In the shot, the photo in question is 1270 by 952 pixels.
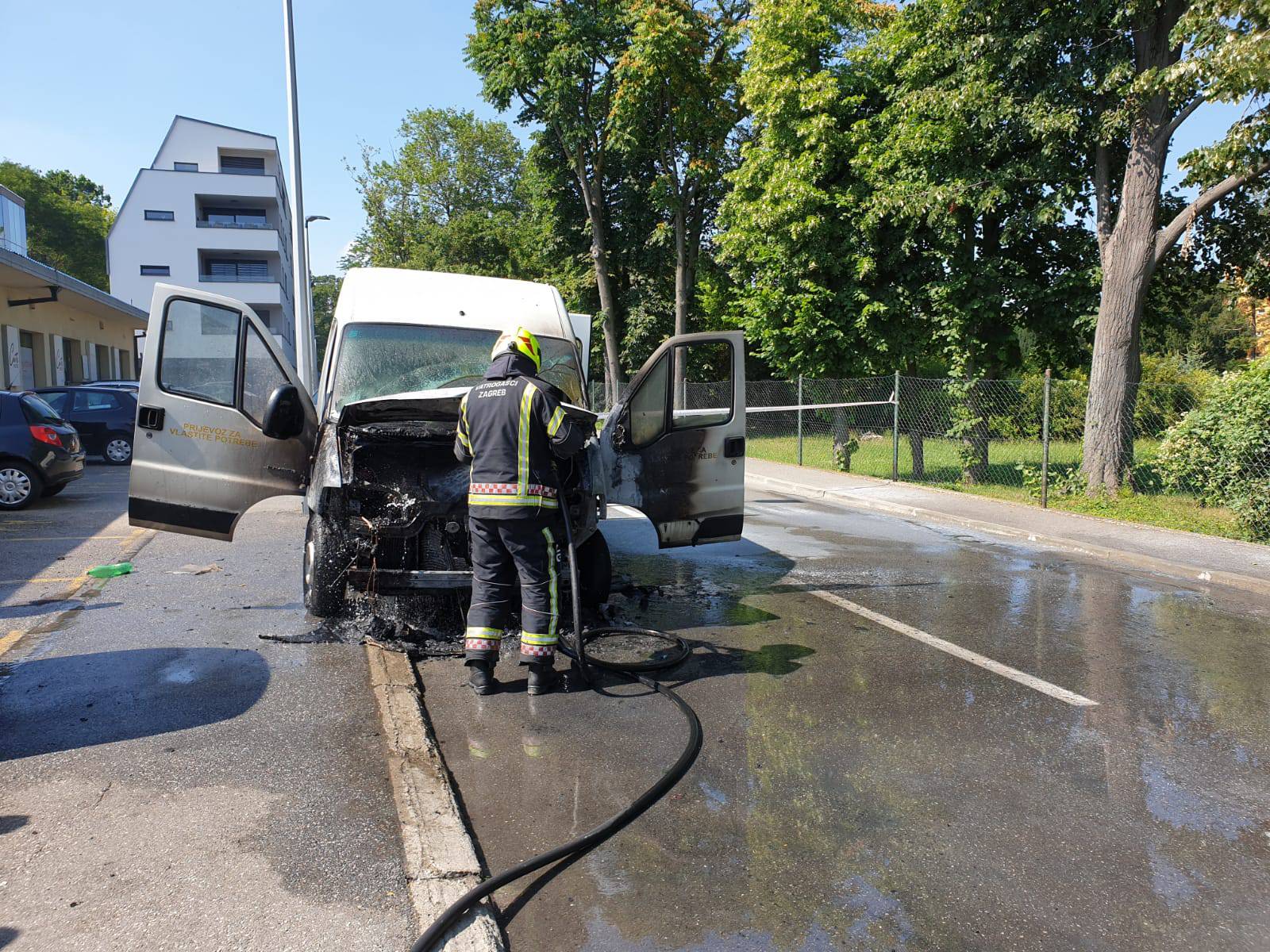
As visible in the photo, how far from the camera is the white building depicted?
53.2 meters

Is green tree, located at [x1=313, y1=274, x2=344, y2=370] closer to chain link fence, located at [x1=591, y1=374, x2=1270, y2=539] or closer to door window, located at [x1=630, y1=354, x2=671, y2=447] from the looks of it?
chain link fence, located at [x1=591, y1=374, x2=1270, y2=539]

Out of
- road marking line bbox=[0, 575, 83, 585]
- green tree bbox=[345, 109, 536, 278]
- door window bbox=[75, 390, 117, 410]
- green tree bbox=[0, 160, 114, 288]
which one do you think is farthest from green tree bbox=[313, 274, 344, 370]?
road marking line bbox=[0, 575, 83, 585]

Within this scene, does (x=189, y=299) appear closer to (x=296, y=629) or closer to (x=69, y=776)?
(x=296, y=629)

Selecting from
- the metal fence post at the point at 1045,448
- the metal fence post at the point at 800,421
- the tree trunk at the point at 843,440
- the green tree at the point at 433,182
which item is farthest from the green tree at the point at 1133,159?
the green tree at the point at 433,182

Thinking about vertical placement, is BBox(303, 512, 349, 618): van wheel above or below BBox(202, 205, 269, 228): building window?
below

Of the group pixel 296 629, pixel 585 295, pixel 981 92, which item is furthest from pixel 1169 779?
pixel 585 295

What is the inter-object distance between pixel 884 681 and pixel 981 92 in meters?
11.1

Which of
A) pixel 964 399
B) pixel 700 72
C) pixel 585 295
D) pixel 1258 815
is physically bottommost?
pixel 1258 815

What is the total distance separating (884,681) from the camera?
5215 mm

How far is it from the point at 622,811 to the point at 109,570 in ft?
20.7

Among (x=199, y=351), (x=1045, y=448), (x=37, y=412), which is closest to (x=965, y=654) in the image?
(x=199, y=351)

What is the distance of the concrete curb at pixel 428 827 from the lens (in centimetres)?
276

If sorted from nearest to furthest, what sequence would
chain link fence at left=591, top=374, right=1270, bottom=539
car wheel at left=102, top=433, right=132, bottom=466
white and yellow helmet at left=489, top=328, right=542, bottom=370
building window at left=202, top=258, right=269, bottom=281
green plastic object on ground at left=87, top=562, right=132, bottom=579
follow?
white and yellow helmet at left=489, top=328, right=542, bottom=370 < green plastic object on ground at left=87, top=562, right=132, bottom=579 < chain link fence at left=591, top=374, right=1270, bottom=539 < car wheel at left=102, top=433, right=132, bottom=466 < building window at left=202, top=258, right=269, bottom=281

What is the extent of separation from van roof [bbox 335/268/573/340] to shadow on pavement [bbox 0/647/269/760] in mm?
3036
